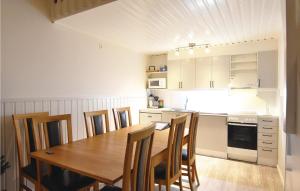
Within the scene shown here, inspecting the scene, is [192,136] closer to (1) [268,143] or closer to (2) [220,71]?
(1) [268,143]

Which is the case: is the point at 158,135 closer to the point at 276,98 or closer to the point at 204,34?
the point at 204,34

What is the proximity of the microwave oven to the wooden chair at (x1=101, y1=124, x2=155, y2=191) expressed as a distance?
323 centimetres

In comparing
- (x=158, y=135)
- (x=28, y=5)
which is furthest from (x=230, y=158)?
(x=28, y=5)

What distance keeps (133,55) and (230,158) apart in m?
3.05

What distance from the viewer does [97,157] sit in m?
1.57

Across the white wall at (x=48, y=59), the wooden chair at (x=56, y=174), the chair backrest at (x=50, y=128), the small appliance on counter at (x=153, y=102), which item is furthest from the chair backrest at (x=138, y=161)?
the small appliance on counter at (x=153, y=102)

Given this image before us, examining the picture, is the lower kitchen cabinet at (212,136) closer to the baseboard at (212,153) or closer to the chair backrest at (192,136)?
the baseboard at (212,153)

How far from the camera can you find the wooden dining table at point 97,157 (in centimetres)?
128

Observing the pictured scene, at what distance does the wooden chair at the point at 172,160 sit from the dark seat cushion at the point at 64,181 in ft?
2.28

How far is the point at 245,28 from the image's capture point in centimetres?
293

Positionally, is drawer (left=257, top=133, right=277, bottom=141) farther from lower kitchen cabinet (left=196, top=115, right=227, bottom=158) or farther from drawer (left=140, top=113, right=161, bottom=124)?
drawer (left=140, top=113, right=161, bottom=124)

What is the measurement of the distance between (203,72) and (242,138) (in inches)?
61.7

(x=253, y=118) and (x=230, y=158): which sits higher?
(x=253, y=118)

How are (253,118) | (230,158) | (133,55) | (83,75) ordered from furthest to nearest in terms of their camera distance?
(133,55) → (230,158) → (253,118) → (83,75)
